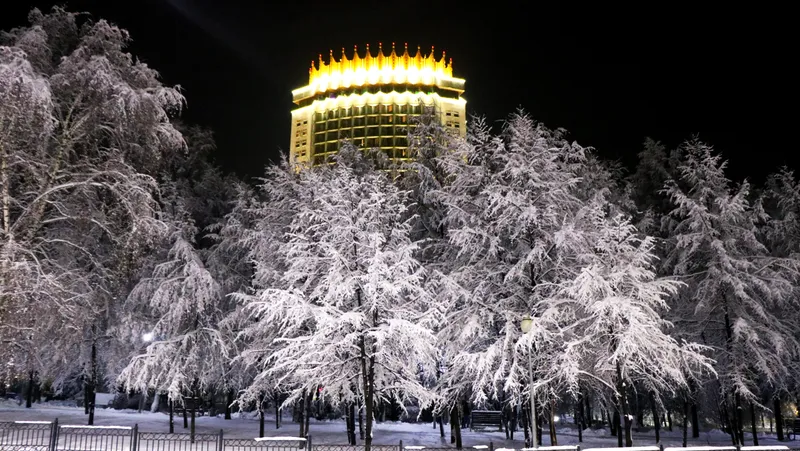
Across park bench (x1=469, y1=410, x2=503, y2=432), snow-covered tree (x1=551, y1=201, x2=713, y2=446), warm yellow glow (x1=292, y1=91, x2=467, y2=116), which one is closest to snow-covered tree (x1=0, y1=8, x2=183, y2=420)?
snow-covered tree (x1=551, y1=201, x2=713, y2=446)

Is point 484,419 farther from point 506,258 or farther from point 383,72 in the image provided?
point 383,72

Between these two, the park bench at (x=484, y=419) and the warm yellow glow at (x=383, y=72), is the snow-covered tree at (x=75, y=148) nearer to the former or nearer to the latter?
the park bench at (x=484, y=419)

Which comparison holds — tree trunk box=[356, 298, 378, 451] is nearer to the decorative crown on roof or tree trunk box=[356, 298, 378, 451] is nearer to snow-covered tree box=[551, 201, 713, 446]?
snow-covered tree box=[551, 201, 713, 446]

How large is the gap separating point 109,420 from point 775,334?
29398 mm

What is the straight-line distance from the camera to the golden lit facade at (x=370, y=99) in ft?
415

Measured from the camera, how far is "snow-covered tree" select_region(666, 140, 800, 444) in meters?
22.1

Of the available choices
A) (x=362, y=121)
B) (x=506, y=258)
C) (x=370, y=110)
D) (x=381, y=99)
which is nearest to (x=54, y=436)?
(x=506, y=258)

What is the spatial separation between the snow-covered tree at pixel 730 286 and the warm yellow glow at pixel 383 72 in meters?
109

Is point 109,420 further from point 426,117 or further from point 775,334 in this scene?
point 775,334

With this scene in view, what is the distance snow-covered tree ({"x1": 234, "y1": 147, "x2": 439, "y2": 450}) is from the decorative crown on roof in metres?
115

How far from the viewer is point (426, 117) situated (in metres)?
30.3

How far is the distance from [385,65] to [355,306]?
118457 mm

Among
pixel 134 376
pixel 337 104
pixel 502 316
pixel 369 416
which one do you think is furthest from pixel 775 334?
pixel 337 104

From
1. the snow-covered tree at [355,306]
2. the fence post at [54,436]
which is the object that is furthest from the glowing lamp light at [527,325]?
the fence post at [54,436]
